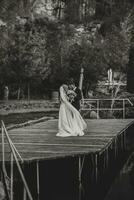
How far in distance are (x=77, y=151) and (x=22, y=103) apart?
1842 cm

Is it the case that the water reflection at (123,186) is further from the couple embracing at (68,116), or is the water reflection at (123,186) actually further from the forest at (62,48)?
the forest at (62,48)

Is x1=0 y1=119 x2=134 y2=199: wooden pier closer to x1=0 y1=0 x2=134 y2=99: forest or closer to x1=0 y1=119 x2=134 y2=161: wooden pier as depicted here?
x1=0 y1=119 x2=134 y2=161: wooden pier

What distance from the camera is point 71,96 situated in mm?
12695

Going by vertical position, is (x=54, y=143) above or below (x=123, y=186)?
above

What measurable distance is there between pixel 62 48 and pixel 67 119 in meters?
18.4

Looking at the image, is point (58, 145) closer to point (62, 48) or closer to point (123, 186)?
point (123, 186)

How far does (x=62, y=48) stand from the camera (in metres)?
30.5

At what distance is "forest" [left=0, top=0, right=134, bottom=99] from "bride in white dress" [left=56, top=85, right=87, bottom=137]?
14.6 m

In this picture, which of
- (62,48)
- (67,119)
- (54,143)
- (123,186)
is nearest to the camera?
(123,186)

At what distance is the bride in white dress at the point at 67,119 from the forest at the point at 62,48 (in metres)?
14.6

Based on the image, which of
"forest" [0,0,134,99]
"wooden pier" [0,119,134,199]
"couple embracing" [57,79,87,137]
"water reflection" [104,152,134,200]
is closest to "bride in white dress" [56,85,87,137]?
"couple embracing" [57,79,87,137]

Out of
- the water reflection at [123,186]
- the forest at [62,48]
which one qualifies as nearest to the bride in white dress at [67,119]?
the water reflection at [123,186]

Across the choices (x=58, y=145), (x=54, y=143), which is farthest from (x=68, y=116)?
(x=58, y=145)

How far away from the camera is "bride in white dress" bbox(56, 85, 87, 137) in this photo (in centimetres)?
1252
